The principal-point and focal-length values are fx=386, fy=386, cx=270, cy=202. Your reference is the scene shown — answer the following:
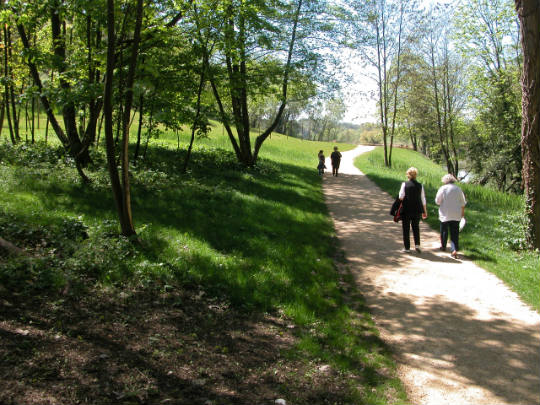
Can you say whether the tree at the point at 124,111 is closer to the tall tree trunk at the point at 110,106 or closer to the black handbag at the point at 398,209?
the tall tree trunk at the point at 110,106

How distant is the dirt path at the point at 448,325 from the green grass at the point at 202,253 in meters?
0.31

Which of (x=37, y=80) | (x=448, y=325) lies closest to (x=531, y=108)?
(x=448, y=325)

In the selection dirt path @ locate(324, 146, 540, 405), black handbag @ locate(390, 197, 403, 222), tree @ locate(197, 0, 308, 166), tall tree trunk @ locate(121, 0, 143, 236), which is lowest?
dirt path @ locate(324, 146, 540, 405)

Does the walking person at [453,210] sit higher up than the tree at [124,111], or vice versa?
the tree at [124,111]

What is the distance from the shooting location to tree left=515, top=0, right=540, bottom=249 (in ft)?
23.7

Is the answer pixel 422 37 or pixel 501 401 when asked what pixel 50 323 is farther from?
pixel 422 37

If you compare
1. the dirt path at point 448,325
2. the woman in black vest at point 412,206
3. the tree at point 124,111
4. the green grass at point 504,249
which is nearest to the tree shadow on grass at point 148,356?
the dirt path at point 448,325

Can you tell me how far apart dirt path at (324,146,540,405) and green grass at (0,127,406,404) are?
0.31m

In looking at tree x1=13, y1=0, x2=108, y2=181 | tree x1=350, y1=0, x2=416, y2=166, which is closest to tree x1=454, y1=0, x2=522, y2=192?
tree x1=350, y1=0, x2=416, y2=166

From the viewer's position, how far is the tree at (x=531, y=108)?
23.7ft

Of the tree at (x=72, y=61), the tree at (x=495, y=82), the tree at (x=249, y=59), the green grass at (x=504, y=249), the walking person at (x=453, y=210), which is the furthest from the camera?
the tree at (x=495, y=82)

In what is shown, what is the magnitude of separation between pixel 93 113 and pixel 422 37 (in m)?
24.8

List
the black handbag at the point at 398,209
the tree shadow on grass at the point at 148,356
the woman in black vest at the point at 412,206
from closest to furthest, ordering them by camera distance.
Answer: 1. the tree shadow on grass at the point at 148,356
2. the woman in black vest at the point at 412,206
3. the black handbag at the point at 398,209

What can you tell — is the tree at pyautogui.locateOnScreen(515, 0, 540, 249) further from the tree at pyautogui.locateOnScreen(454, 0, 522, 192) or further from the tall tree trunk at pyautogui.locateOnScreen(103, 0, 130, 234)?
the tree at pyautogui.locateOnScreen(454, 0, 522, 192)
